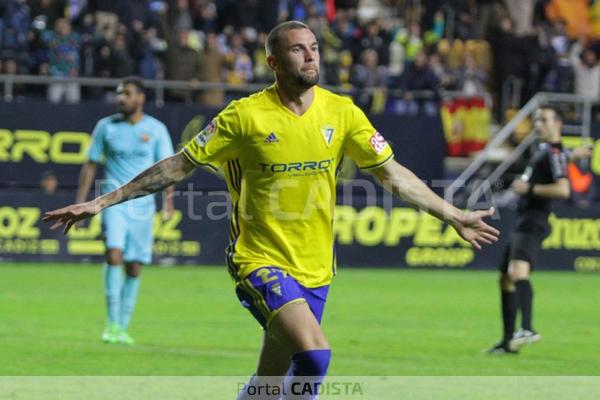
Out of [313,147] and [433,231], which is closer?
[313,147]

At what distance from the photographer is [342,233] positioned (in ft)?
76.4

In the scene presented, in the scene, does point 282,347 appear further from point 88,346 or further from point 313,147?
point 88,346

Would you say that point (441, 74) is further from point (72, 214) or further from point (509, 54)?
point (72, 214)

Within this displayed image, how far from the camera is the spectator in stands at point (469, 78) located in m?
25.7

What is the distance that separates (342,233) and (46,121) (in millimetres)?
5720

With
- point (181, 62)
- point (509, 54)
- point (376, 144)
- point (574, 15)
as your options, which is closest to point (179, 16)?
point (181, 62)

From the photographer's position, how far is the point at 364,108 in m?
24.1

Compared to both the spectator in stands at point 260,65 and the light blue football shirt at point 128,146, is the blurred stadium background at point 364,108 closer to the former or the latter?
the spectator in stands at point 260,65

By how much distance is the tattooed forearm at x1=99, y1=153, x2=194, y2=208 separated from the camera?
702 cm

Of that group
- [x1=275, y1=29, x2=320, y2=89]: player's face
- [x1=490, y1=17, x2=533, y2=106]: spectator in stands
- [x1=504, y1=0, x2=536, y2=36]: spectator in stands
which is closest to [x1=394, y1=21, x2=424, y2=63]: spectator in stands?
[x1=490, y1=17, x2=533, y2=106]: spectator in stands

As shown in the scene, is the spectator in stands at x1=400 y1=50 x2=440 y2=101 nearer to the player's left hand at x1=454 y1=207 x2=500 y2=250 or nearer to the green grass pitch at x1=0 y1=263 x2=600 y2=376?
the green grass pitch at x1=0 y1=263 x2=600 y2=376

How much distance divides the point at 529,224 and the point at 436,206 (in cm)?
591

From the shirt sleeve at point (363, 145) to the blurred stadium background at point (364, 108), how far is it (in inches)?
348

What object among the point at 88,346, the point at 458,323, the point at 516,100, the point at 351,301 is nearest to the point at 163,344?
the point at 88,346
